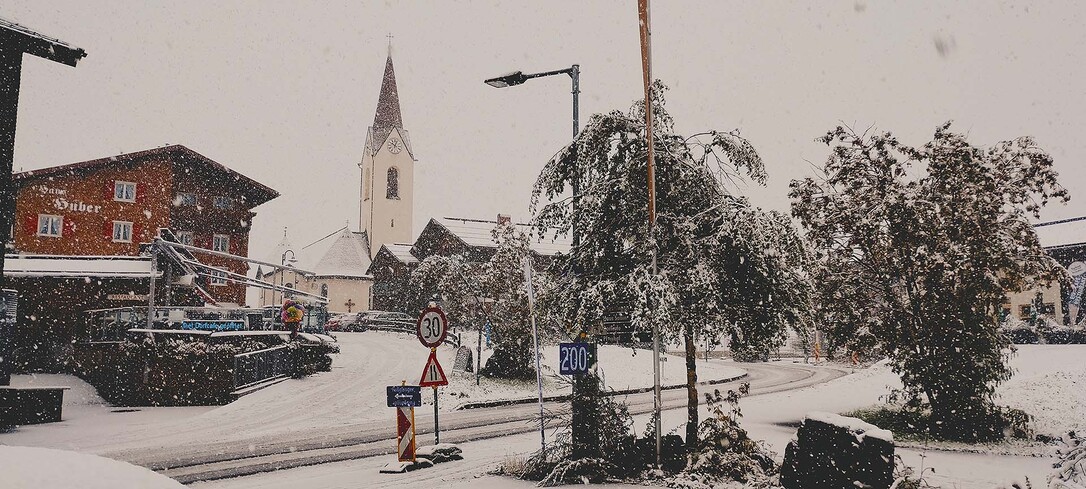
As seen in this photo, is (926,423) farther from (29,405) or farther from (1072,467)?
(29,405)

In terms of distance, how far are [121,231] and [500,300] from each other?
→ 2514 centimetres

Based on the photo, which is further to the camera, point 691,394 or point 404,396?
point 404,396

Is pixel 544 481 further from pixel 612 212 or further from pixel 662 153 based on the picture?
pixel 662 153

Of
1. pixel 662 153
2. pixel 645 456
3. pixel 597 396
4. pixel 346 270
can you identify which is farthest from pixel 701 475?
pixel 346 270

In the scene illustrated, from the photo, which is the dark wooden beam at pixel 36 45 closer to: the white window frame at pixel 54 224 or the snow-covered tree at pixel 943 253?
the snow-covered tree at pixel 943 253

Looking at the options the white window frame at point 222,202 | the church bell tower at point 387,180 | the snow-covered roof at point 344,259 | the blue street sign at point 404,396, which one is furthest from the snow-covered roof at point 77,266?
the church bell tower at point 387,180

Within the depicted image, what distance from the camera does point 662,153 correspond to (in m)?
11.1

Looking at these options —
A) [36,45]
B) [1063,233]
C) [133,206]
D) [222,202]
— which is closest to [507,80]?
[36,45]

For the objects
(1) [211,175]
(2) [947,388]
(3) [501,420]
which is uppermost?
(1) [211,175]

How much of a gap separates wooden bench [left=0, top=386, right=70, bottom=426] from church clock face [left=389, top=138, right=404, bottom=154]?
236ft

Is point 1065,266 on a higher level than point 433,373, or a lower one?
higher

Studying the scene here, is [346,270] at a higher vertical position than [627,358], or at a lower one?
higher

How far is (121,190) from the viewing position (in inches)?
1531

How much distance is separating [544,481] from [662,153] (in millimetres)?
5149
